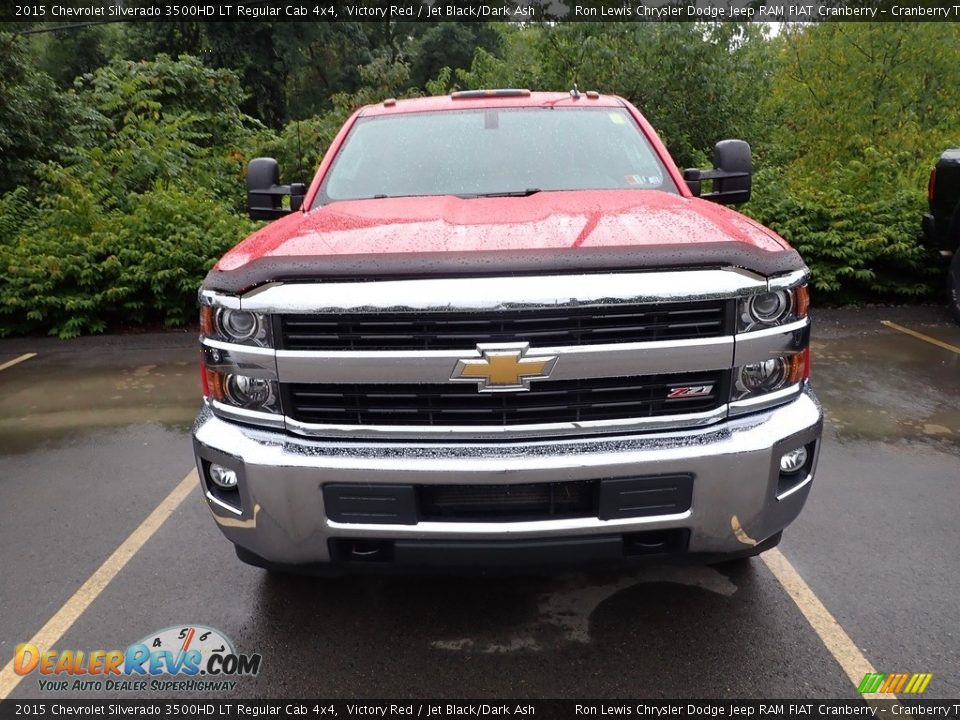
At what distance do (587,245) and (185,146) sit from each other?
11905 mm

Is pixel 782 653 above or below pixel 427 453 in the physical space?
below

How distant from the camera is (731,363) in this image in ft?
7.47

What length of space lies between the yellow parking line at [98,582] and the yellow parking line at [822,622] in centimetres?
295

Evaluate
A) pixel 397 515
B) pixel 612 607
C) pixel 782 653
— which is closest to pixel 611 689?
pixel 612 607

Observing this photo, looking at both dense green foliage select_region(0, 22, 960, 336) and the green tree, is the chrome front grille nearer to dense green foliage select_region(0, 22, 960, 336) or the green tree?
dense green foliage select_region(0, 22, 960, 336)

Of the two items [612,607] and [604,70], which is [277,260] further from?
[604,70]

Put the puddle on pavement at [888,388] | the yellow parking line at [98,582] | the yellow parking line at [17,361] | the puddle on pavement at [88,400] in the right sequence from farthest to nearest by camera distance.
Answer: the yellow parking line at [17,361] < the puddle on pavement at [88,400] < the puddle on pavement at [888,388] < the yellow parking line at [98,582]

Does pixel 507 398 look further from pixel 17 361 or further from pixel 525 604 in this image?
pixel 17 361

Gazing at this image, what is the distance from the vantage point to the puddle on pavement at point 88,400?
5.35 metres

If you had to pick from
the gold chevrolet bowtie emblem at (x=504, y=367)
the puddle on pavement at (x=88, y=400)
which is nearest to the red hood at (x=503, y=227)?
the gold chevrolet bowtie emblem at (x=504, y=367)

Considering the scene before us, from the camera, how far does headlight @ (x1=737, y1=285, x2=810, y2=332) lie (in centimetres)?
229

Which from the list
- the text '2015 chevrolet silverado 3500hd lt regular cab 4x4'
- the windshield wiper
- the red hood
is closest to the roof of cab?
the windshield wiper

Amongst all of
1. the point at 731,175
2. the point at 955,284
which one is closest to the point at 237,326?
the point at 731,175

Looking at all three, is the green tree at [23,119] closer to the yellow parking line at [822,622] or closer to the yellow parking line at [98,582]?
the yellow parking line at [98,582]
